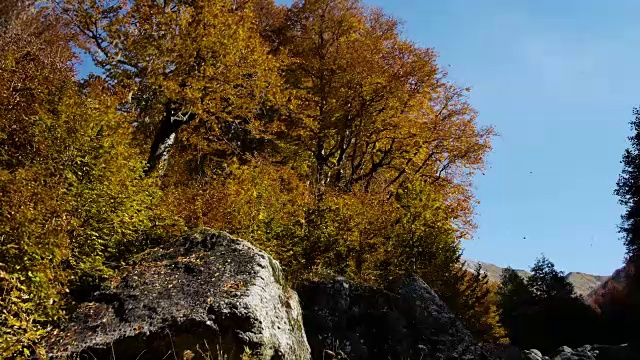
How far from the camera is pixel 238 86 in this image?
16.4 m

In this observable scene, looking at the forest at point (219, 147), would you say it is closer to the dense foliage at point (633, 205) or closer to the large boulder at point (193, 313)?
the large boulder at point (193, 313)

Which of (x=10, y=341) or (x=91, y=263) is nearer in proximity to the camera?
(x=10, y=341)

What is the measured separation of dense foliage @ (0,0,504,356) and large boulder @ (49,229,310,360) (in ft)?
1.81

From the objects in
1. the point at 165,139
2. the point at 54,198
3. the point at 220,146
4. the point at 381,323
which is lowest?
the point at 381,323

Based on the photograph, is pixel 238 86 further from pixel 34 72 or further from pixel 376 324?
pixel 376 324

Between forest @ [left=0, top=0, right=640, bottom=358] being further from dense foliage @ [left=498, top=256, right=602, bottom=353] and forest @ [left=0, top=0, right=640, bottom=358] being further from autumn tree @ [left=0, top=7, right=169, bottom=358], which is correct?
dense foliage @ [left=498, top=256, right=602, bottom=353]

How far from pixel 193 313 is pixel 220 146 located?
474 inches

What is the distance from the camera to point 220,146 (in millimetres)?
17500

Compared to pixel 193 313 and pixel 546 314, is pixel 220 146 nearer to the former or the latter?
pixel 193 313

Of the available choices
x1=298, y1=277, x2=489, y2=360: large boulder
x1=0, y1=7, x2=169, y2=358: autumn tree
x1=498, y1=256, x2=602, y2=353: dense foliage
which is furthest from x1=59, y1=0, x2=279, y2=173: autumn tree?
x1=498, y1=256, x2=602, y2=353: dense foliage

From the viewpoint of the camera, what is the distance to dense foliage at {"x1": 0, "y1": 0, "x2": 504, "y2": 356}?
6922 millimetres

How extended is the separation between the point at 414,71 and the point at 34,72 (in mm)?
14830

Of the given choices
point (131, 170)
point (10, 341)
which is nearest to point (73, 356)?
point (10, 341)

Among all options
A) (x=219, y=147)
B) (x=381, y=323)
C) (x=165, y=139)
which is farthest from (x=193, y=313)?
(x=219, y=147)
